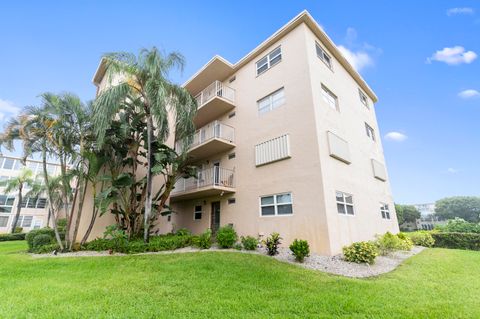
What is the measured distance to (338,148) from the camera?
1106 cm

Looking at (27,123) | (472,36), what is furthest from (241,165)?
(472,36)

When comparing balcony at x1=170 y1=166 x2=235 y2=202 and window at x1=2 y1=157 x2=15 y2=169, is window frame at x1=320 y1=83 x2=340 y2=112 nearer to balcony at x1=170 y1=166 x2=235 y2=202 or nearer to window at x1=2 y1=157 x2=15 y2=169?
balcony at x1=170 y1=166 x2=235 y2=202

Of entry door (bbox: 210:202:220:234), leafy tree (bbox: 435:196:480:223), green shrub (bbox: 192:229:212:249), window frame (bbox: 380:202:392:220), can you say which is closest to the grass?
green shrub (bbox: 192:229:212:249)

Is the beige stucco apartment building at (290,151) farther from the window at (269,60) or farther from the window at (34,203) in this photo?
the window at (34,203)

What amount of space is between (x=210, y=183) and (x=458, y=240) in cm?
1774

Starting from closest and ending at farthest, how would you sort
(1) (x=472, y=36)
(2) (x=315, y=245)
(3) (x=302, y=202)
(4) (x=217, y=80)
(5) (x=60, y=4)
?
(2) (x=315, y=245) → (3) (x=302, y=202) → (5) (x=60, y=4) → (1) (x=472, y=36) → (4) (x=217, y=80)

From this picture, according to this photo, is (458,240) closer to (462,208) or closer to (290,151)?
(290,151)

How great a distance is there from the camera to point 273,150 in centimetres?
1153

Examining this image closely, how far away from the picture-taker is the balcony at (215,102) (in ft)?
47.3

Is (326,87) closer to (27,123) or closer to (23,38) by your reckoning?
(27,123)

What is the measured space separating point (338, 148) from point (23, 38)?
17308 millimetres

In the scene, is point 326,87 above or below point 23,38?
below

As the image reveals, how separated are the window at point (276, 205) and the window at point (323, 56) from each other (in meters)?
8.65

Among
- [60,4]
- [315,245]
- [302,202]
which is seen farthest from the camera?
[60,4]
